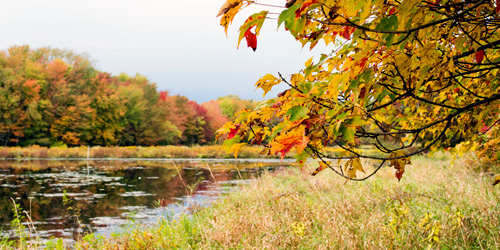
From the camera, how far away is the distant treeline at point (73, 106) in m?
33.8

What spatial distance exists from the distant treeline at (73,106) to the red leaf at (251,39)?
1171 inches

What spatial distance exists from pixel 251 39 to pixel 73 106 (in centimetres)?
3989

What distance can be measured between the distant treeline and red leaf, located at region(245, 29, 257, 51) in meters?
29.7

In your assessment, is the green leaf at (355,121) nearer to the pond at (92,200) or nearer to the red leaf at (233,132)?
the red leaf at (233,132)

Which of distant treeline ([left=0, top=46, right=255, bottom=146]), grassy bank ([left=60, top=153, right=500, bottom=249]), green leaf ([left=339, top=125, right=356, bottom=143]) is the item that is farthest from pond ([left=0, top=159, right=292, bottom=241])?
distant treeline ([left=0, top=46, right=255, bottom=146])

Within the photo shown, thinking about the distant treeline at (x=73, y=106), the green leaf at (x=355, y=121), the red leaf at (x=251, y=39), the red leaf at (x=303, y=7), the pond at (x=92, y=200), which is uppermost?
the distant treeline at (x=73, y=106)

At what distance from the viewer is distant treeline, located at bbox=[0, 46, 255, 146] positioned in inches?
1331

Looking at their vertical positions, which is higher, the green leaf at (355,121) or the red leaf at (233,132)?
the green leaf at (355,121)

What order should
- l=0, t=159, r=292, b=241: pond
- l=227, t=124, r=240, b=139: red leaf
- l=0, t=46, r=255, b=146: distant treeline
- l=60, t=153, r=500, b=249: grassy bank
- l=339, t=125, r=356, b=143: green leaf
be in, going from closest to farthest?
l=339, t=125, r=356, b=143: green leaf < l=227, t=124, r=240, b=139: red leaf < l=60, t=153, r=500, b=249: grassy bank < l=0, t=159, r=292, b=241: pond < l=0, t=46, r=255, b=146: distant treeline

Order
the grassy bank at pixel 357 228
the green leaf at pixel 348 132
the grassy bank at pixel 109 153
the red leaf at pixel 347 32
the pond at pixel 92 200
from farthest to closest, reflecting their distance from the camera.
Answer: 1. the grassy bank at pixel 109 153
2. the pond at pixel 92 200
3. the grassy bank at pixel 357 228
4. the red leaf at pixel 347 32
5. the green leaf at pixel 348 132

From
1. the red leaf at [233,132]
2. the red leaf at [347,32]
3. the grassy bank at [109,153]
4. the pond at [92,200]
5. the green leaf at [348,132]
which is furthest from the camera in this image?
the grassy bank at [109,153]

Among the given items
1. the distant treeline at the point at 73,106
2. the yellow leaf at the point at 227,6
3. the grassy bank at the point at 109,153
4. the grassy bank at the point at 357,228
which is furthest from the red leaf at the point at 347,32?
the distant treeline at the point at 73,106

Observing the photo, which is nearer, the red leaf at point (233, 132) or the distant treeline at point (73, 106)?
the red leaf at point (233, 132)

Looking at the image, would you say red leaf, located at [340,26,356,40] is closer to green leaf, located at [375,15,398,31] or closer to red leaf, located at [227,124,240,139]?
green leaf, located at [375,15,398,31]
